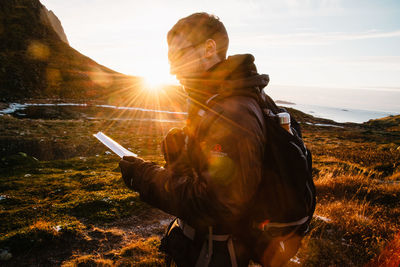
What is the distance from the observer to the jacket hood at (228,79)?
1579mm

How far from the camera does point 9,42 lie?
6638cm

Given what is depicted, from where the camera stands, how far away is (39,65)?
2437 inches

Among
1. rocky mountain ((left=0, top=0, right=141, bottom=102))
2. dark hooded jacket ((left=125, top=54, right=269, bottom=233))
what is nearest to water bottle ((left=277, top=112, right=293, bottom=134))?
dark hooded jacket ((left=125, top=54, right=269, bottom=233))

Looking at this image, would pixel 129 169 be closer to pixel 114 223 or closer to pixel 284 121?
pixel 284 121

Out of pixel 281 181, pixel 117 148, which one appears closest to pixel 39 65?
pixel 117 148

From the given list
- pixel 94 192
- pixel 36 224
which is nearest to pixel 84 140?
pixel 94 192

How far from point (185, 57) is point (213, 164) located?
104 centimetres

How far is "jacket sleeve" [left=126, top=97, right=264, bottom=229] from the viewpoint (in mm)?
1352

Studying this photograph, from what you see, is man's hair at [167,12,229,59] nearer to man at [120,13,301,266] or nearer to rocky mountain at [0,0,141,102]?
man at [120,13,301,266]

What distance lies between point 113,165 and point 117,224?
6.62 metres

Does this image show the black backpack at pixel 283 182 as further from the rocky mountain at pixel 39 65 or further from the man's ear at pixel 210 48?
the rocky mountain at pixel 39 65

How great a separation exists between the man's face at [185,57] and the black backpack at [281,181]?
1.43ft

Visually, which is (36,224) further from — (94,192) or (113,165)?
(113,165)

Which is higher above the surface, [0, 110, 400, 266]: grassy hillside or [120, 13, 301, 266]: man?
[120, 13, 301, 266]: man
